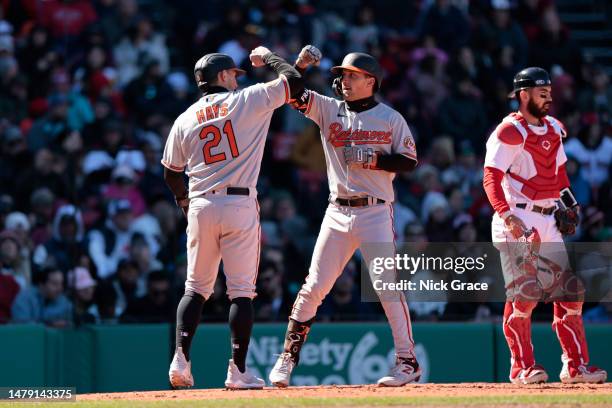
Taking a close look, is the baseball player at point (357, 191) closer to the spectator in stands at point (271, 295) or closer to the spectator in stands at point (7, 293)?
the spectator in stands at point (271, 295)

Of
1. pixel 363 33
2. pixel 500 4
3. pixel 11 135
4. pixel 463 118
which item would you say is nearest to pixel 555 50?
pixel 500 4

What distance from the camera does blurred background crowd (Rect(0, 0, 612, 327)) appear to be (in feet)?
39.5

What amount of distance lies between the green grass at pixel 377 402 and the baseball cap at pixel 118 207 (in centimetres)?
484

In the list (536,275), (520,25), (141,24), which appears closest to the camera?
(536,275)

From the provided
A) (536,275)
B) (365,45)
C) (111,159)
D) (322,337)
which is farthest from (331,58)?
(536,275)

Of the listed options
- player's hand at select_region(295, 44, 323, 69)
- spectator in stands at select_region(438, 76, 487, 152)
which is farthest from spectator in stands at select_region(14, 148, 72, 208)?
player's hand at select_region(295, 44, 323, 69)

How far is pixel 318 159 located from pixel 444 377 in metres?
3.51

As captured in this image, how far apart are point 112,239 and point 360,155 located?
4.68m

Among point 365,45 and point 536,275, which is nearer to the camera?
point 536,275

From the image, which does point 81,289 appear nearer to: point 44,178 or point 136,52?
point 44,178

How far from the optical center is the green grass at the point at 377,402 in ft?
25.4

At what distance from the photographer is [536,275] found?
29.7ft

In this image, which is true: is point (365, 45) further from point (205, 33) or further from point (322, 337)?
point (322, 337)

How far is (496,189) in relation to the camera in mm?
9031
